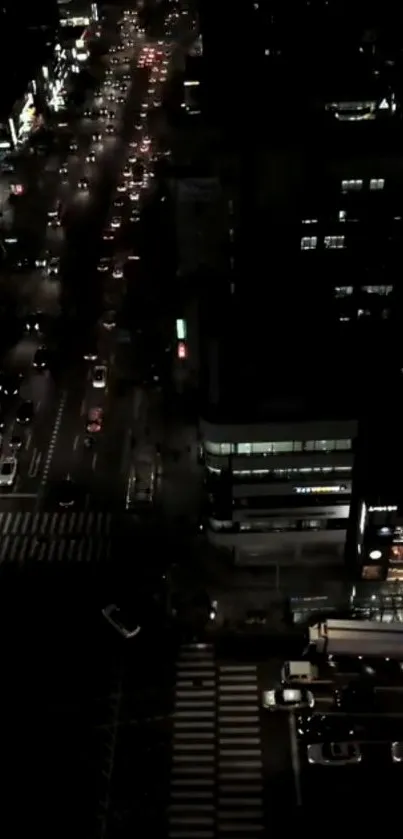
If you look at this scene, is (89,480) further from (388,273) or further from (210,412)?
(388,273)

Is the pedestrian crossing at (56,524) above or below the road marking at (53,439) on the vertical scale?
below

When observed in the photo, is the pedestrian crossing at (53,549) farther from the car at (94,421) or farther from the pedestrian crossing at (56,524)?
the car at (94,421)

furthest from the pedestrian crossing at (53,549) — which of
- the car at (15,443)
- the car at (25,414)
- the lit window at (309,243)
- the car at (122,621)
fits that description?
A: the lit window at (309,243)

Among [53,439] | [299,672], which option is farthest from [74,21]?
[299,672]

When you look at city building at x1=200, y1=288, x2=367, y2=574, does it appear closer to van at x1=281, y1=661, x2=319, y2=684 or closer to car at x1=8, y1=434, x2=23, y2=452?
van at x1=281, y1=661, x2=319, y2=684

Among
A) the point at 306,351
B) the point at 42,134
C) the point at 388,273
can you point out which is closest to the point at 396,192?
the point at 388,273

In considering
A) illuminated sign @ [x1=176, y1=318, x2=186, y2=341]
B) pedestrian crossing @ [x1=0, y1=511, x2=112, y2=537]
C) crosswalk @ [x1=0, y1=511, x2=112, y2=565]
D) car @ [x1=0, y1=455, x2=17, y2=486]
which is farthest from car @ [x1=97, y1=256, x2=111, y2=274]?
crosswalk @ [x1=0, y1=511, x2=112, y2=565]
